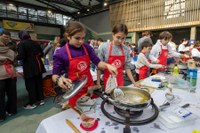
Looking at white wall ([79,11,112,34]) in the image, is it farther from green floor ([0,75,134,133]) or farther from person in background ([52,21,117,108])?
person in background ([52,21,117,108])

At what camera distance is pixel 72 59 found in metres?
1.16

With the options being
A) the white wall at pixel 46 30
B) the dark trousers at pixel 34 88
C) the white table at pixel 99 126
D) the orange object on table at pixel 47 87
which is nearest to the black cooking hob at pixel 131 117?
the white table at pixel 99 126

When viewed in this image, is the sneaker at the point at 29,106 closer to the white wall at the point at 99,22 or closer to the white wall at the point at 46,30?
the white wall at the point at 99,22

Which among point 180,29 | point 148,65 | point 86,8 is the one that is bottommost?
point 148,65

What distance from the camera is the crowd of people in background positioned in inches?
44.8

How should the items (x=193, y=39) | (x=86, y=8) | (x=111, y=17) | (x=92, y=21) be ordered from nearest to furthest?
(x=193, y=39)
(x=111, y=17)
(x=86, y=8)
(x=92, y=21)

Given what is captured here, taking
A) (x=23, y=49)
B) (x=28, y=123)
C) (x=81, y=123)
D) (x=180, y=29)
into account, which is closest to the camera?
(x=81, y=123)

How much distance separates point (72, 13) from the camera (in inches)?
516

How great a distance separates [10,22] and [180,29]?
436 inches

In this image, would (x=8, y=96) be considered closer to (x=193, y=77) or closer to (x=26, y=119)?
(x=26, y=119)

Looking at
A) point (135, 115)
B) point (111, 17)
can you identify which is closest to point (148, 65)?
point (135, 115)

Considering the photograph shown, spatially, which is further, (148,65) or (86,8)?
(86,8)

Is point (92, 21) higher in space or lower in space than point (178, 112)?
higher

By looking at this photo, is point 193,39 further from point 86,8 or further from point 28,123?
point 86,8
